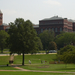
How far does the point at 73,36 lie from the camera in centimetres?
12950

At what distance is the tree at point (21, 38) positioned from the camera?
59.5 m

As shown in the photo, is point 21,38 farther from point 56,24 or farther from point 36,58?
point 56,24

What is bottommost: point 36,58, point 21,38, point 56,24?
point 36,58

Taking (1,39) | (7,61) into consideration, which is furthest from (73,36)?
(7,61)

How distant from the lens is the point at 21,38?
5959 cm

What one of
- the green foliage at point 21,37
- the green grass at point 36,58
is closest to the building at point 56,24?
the green grass at point 36,58

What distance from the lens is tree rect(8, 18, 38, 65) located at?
5953 cm

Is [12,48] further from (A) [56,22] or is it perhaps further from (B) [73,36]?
(A) [56,22]

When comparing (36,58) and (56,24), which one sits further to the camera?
(56,24)

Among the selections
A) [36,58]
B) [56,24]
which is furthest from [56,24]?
[36,58]

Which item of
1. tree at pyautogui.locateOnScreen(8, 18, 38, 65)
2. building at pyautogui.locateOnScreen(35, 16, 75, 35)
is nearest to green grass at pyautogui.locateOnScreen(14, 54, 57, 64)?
tree at pyautogui.locateOnScreen(8, 18, 38, 65)

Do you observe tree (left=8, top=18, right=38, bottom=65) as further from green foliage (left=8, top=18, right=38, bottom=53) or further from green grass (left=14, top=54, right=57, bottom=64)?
green grass (left=14, top=54, right=57, bottom=64)

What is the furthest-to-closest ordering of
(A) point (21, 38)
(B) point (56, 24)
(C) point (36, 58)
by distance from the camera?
1. (B) point (56, 24)
2. (C) point (36, 58)
3. (A) point (21, 38)

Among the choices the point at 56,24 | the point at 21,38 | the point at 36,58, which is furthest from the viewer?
the point at 56,24
